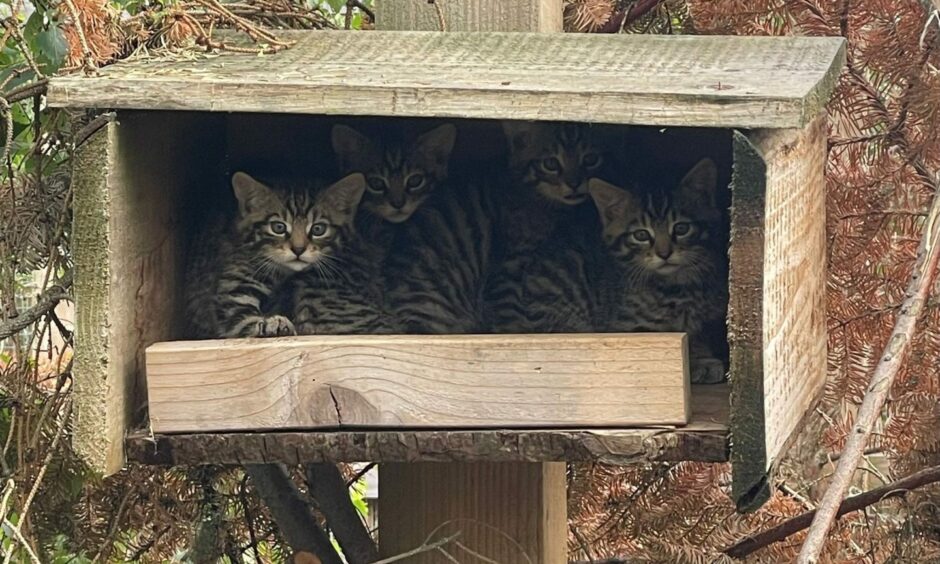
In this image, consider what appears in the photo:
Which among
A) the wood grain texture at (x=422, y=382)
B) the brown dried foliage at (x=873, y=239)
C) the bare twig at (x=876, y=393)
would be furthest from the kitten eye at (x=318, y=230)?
the bare twig at (x=876, y=393)

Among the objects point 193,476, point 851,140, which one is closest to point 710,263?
point 851,140

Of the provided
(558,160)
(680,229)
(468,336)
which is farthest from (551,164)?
(468,336)

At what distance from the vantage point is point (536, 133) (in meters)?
3.19

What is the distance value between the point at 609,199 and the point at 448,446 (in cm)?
113

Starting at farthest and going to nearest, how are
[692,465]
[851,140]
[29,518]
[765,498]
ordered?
[692,465] < [851,140] < [29,518] < [765,498]

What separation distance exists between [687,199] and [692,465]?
0.83m

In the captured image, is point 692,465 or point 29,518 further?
point 692,465

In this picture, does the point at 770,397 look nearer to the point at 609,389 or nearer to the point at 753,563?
the point at 609,389

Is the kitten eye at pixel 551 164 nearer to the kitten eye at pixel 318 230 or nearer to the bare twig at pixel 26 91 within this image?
the kitten eye at pixel 318 230

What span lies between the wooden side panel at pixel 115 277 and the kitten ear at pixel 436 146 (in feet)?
2.52

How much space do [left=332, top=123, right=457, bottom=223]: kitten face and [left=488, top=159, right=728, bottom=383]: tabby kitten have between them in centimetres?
27

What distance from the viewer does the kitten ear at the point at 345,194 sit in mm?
3070

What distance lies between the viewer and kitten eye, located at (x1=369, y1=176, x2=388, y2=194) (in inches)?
126

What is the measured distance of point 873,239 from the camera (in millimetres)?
3154
